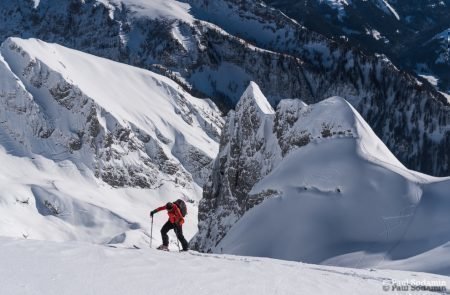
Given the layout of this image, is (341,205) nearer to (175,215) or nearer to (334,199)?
(334,199)

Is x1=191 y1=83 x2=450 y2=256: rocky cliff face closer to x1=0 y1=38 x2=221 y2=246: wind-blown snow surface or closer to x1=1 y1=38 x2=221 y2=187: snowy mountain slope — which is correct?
A: x1=0 y1=38 x2=221 y2=246: wind-blown snow surface

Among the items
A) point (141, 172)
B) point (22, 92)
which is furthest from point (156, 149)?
point (22, 92)

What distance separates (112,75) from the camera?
173m

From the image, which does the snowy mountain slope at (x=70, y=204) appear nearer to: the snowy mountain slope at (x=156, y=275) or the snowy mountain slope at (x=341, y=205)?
the snowy mountain slope at (x=341, y=205)

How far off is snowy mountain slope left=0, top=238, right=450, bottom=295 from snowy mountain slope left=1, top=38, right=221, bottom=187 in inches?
5528

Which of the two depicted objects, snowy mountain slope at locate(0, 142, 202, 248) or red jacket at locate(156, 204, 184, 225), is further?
snowy mountain slope at locate(0, 142, 202, 248)

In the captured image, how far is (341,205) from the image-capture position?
1463 inches

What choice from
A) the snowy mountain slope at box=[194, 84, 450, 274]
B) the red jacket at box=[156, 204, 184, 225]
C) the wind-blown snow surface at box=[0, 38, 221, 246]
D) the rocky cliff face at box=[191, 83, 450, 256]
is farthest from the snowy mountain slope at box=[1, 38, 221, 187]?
the red jacket at box=[156, 204, 184, 225]

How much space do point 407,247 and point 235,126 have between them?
48348mm

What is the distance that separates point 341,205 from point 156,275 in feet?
69.6

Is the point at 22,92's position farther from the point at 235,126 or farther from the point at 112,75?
the point at 235,126

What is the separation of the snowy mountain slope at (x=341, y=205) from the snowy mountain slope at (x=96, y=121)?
112290mm

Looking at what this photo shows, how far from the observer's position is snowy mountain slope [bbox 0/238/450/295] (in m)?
16.2

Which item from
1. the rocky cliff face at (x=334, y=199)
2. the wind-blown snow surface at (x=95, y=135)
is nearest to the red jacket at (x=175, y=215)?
the rocky cliff face at (x=334, y=199)
